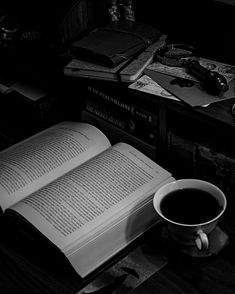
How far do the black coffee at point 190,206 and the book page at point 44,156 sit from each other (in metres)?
0.26

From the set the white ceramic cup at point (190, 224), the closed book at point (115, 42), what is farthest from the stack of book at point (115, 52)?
the white ceramic cup at point (190, 224)

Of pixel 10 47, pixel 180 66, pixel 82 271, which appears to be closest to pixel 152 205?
pixel 82 271

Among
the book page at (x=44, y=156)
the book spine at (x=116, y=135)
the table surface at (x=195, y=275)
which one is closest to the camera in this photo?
the table surface at (x=195, y=275)

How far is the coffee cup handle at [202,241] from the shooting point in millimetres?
905

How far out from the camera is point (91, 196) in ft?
3.36

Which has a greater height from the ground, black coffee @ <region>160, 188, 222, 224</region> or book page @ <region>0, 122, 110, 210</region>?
black coffee @ <region>160, 188, 222, 224</region>

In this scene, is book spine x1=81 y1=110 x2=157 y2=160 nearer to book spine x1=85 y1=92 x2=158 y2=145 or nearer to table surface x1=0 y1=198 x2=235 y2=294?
book spine x1=85 y1=92 x2=158 y2=145

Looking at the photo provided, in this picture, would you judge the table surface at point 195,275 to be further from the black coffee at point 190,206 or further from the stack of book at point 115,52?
the stack of book at point 115,52

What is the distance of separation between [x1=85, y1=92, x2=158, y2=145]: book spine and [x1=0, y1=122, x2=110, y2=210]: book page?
0.05 meters

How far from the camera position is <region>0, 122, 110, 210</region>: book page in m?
1.08

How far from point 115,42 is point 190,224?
1.60ft

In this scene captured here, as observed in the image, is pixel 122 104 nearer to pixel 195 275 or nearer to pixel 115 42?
pixel 115 42

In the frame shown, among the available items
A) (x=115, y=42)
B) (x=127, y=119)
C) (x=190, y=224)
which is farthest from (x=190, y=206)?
(x=115, y=42)

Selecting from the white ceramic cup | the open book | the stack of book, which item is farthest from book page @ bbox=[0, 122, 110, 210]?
the white ceramic cup
